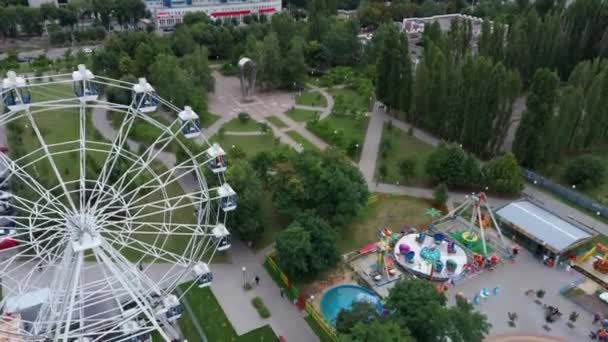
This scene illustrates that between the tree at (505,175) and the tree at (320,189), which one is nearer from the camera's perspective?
the tree at (320,189)

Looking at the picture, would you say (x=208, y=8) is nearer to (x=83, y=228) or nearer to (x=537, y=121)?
(x=537, y=121)

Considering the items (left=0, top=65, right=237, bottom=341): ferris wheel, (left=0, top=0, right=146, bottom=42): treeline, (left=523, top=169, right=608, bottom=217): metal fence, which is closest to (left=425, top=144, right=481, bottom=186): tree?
(left=523, top=169, right=608, bottom=217): metal fence

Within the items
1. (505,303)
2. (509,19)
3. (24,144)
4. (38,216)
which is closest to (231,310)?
(38,216)

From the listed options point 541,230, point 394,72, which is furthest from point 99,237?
point 394,72

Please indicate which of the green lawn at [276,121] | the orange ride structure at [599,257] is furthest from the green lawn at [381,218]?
the green lawn at [276,121]

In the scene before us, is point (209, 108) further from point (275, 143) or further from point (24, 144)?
point (24, 144)

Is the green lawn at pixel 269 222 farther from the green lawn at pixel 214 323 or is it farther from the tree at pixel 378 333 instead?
the tree at pixel 378 333
